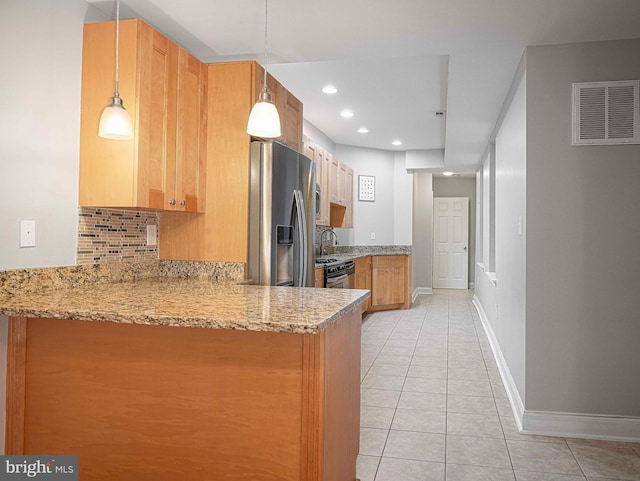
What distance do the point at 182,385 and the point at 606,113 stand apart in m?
2.78

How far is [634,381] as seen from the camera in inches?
113

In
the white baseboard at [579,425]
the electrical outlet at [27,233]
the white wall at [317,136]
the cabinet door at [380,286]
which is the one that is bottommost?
the white baseboard at [579,425]

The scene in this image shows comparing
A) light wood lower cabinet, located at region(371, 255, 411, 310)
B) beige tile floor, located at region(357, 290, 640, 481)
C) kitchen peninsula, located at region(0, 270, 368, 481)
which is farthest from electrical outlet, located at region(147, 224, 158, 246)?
light wood lower cabinet, located at region(371, 255, 411, 310)

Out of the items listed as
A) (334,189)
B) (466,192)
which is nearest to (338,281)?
(334,189)

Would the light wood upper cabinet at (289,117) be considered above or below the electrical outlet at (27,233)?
above

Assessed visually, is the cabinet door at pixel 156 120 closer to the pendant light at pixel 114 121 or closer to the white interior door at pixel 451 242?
the pendant light at pixel 114 121

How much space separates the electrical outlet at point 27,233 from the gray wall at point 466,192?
9.50 m

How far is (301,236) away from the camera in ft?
11.3

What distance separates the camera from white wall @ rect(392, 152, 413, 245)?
A: 8.08 m

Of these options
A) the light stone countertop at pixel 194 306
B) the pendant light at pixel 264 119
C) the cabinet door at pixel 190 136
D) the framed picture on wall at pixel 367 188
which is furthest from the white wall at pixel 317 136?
the light stone countertop at pixel 194 306

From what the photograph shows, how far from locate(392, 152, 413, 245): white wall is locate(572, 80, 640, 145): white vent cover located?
16.8 feet

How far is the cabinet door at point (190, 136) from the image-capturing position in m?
2.85

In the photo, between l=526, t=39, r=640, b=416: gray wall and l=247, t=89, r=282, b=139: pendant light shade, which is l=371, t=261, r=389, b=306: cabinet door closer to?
l=526, t=39, r=640, b=416: gray wall

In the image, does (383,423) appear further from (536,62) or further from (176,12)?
(176,12)
